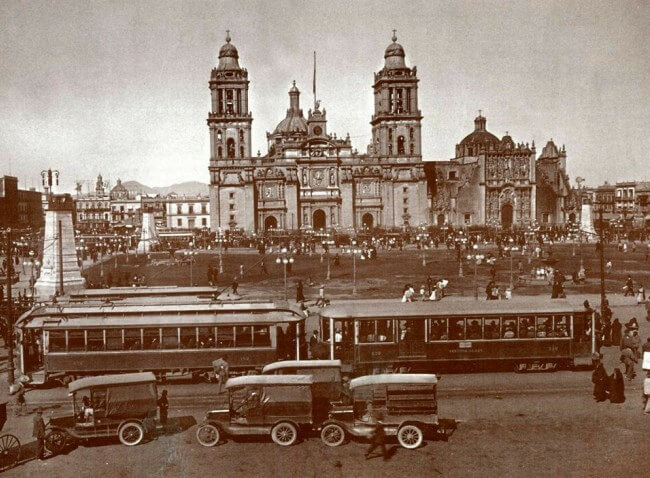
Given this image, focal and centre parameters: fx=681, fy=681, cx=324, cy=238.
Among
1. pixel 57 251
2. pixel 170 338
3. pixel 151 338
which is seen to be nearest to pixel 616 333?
pixel 170 338

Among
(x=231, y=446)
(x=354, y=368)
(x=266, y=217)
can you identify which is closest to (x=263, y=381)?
(x=231, y=446)

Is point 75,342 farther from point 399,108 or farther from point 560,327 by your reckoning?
point 399,108

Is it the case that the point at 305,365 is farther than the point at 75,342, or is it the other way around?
the point at 75,342

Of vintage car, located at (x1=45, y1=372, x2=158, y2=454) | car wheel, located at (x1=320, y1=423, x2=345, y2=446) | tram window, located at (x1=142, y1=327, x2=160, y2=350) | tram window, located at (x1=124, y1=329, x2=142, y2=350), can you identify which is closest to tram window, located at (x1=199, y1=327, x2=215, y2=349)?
tram window, located at (x1=142, y1=327, x2=160, y2=350)

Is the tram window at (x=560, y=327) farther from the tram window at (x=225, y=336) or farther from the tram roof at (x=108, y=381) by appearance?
the tram roof at (x=108, y=381)

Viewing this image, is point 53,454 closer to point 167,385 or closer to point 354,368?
point 167,385

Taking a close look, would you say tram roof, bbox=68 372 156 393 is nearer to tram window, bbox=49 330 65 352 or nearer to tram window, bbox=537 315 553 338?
→ tram window, bbox=49 330 65 352
